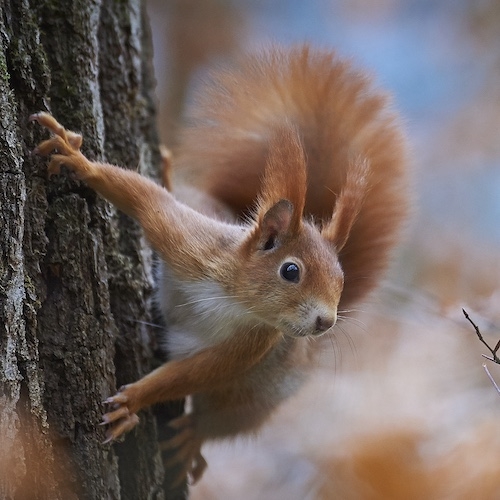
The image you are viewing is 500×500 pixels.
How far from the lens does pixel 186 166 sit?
184cm

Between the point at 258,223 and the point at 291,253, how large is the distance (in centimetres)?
9

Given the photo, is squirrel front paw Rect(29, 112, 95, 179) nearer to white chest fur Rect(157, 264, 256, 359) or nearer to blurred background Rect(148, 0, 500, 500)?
white chest fur Rect(157, 264, 256, 359)

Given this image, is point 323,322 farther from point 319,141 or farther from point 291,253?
point 319,141

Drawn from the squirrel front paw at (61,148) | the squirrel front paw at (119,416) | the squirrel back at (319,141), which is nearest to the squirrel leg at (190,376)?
the squirrel front paw at (119,416)

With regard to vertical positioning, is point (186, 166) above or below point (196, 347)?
above

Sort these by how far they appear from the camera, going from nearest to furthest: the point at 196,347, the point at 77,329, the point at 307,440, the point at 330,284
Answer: the point at 77,329
the point at 330,284
the point at 196,347
the point at 307,440

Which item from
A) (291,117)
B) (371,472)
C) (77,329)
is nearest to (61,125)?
(77,329)

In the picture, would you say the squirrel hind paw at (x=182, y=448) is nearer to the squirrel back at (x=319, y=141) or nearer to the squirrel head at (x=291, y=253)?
the squirrel head at (x=291, y=253)

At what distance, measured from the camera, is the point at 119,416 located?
1.39 m

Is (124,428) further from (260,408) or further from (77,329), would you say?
(260,408)

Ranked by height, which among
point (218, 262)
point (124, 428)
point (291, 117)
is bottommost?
point (124, 428)

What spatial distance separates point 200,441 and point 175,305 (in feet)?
1.10

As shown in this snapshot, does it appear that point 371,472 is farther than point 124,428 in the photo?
Yes

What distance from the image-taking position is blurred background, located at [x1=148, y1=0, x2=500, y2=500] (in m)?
1.96
